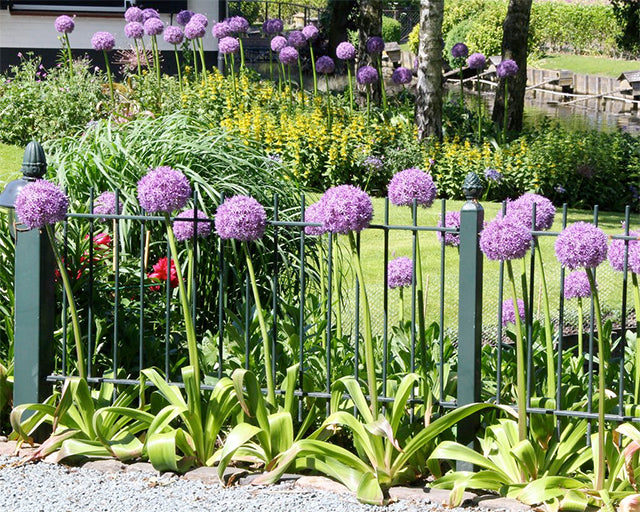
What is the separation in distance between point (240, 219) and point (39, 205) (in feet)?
2.85

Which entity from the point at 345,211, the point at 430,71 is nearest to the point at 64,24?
the point at 430,71

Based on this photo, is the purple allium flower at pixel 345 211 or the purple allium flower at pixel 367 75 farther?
the purple allium flower at pixel 367 75

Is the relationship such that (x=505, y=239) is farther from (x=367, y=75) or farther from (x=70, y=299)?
(x=367, y=75)

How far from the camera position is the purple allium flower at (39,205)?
425cm

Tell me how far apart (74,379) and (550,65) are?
3309 cm

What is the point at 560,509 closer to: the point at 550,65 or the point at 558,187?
the point at 558,187

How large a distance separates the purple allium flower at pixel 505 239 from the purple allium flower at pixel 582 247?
6.2 inches

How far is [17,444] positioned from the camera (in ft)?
15.0

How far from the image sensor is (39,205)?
13.9 feet

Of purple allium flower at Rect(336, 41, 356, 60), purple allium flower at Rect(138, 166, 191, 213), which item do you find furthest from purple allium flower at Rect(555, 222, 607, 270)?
purple allium flower at Rect(336, 41, 356, 60)

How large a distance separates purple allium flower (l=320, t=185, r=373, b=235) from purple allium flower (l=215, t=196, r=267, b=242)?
36 cm

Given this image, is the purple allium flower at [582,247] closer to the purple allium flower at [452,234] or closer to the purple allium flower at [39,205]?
the purple allium flower at [452,234]

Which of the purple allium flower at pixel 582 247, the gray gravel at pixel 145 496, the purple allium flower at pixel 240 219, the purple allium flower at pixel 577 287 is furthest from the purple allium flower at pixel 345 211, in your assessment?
the purple allium flower at pixel 577 287

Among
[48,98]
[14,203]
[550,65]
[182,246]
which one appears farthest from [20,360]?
[550,65]
